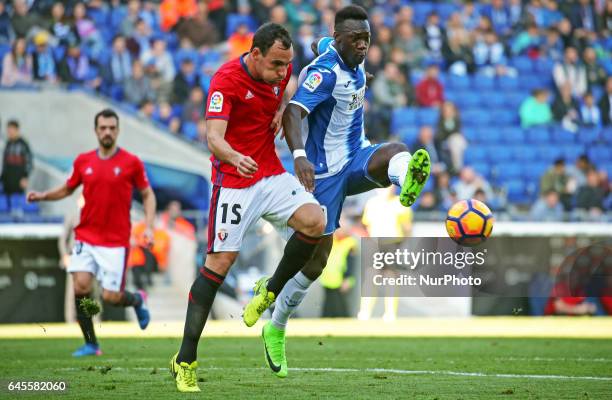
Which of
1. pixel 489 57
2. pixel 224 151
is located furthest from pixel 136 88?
pixel 224 151

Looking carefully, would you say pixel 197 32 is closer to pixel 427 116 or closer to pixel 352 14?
pixel 427 116

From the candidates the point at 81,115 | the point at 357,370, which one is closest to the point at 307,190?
the point at 357,370

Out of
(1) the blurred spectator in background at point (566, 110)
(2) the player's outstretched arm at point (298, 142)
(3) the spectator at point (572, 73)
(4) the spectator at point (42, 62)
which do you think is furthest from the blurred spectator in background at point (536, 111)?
(2) the player's outstretched arm at point (298, 142)

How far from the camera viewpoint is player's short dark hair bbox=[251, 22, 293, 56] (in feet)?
26.8

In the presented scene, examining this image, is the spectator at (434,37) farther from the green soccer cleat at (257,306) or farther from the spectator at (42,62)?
the green soccer cleat at (257,306)

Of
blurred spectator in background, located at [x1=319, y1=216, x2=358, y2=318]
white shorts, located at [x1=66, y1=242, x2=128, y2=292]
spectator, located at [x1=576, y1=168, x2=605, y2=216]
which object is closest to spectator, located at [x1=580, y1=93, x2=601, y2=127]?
spectator, located at [x1=576, y1=168, x2=605, y2=216]

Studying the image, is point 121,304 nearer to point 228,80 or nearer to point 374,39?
point 228,80

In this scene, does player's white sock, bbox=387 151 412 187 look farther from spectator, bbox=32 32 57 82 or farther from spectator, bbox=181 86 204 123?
spectator, bbox=32 32 57 82

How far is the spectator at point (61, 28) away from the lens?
21656 mm

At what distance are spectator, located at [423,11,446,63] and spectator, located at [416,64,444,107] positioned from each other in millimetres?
1322

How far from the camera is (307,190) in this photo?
28.5 ft

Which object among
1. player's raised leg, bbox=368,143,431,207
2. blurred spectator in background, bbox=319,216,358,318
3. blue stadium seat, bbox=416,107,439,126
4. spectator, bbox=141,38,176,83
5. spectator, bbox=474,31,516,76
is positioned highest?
spectator, bbox=474,31,516,76

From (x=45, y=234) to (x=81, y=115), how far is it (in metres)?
3.59

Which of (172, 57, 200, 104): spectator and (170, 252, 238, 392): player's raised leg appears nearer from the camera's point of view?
Result: (170, 252, 238, 392): player's raised leg
